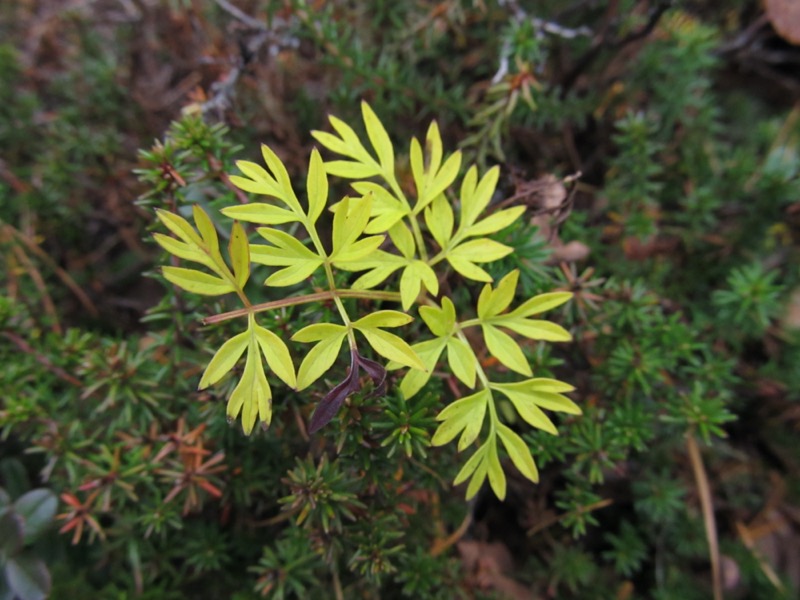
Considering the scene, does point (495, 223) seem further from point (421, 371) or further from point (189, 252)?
point (189, 252)

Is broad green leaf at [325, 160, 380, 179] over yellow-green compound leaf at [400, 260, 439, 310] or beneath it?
over

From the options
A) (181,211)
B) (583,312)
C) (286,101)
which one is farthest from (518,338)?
(286,101)

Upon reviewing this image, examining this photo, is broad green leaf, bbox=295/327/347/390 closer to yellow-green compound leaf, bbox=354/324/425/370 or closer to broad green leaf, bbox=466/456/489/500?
yellow-green compound leaf, bbox=354/324/425/370

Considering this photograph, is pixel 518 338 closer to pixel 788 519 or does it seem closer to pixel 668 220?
pixel 668 220

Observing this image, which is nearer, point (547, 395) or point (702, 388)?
point (547, 395)

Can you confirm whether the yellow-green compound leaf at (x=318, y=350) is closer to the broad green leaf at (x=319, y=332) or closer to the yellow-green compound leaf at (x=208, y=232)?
the broad green leaf at (x=319, y=332)

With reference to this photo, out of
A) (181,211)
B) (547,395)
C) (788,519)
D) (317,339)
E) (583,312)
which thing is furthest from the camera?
(788,519)

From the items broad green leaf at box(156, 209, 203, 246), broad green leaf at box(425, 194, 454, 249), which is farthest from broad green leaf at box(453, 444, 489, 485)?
broad green leaf at box(156, 209, 203, 246)
